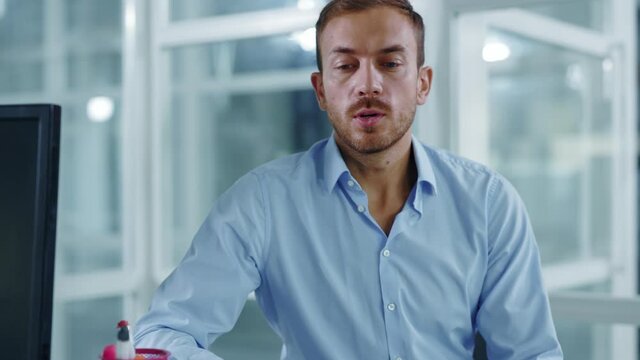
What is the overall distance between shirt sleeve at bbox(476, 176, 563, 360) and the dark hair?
0.33 metres

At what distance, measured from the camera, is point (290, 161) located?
5.17 feet

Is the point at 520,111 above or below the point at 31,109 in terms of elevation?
above

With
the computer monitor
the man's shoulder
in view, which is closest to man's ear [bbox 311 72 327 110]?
the man's shoulder

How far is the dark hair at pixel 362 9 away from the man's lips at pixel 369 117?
6.3 inches

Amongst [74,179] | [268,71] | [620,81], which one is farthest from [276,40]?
[620,81]

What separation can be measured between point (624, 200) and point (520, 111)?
1581mm

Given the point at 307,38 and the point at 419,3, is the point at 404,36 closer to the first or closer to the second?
the point at 419,3

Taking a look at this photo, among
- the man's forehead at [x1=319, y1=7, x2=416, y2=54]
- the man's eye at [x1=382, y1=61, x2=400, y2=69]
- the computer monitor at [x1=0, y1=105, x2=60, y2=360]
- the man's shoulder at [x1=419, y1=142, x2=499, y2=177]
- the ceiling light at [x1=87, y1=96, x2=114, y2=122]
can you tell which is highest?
the ceiling light at [x1=87, y1=96, x2=114, y2=122]

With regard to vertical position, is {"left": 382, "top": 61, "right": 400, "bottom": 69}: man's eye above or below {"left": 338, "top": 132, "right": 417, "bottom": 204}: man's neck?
above

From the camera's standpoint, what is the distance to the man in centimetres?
144

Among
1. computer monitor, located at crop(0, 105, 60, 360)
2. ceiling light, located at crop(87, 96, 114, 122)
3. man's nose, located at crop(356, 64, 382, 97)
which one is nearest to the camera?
computer monitor, located at crop(0, 105, 60, 360)

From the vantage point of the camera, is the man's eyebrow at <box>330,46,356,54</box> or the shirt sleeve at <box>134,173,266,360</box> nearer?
the shirt sleeve at <box>134,173,266,360</box>

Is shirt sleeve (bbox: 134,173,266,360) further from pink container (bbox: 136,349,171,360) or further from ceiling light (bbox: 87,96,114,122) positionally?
ceiling light (bbox: 87,96,114,122)

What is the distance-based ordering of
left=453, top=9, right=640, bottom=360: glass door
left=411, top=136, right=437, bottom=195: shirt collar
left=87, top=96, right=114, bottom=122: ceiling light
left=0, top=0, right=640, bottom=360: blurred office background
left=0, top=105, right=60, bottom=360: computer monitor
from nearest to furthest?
left=0, top=105, right=60, bottom=360: computer monitor, left=411, top=136, right=437, bottom=195: shirt collar, left=0, top=0, right=640, bottom=360: blurred office background, left=453, top=9, right=640, bottom=360: glass door, left=87, top=96, right=114, bottom=122: ceiling light
